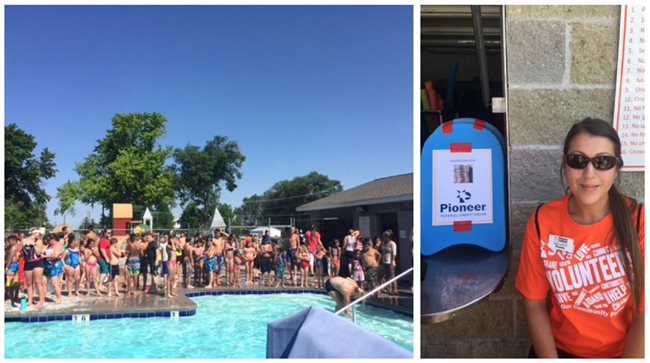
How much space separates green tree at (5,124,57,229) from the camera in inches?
70.5

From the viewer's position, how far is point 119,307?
7293 millimetres

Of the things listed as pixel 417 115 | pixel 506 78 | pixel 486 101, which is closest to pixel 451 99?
pixel 486 101

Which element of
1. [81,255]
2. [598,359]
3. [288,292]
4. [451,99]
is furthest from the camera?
[288,292]

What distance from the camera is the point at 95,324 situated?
22.5 ft

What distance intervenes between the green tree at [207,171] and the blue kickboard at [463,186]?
547 inches

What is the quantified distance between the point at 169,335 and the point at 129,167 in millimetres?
5926

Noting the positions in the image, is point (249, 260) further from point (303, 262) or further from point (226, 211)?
point (226, 211)

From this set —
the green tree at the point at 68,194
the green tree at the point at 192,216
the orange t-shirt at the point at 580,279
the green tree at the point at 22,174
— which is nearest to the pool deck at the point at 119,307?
the green tree at the point at 68,194

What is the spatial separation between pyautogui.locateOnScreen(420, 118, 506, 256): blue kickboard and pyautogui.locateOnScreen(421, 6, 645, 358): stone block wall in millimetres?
179

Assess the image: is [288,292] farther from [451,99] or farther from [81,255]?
[451,99]

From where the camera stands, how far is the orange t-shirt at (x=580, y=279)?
1324mm

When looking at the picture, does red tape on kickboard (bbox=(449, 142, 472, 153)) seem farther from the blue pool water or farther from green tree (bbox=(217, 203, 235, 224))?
green tree (bbox=(217, 203, 235, 224))

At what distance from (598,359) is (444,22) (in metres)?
1.27

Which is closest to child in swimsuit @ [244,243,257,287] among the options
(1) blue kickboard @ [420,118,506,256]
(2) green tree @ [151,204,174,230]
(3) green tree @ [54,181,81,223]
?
(3) green tree @ [54,181,81,223]
